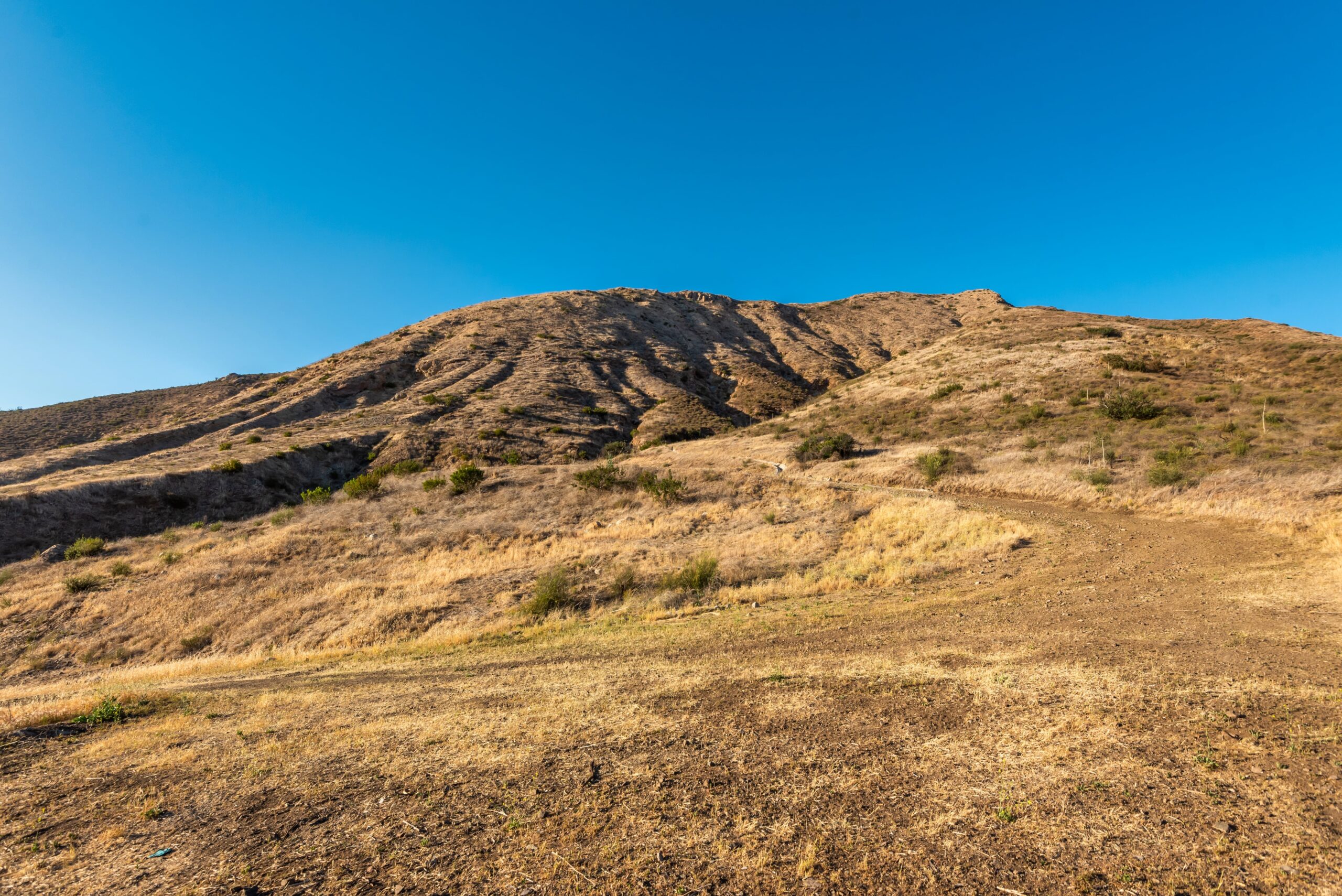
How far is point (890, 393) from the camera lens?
5219 centimetres

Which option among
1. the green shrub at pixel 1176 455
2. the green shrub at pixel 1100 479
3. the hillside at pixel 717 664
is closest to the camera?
the hillside at pixel 717 664

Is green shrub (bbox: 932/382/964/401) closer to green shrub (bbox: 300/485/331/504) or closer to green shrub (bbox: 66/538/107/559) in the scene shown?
green shrub (bbox: 300/485/331/504)

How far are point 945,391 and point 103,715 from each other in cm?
5173

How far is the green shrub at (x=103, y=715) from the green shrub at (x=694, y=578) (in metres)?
11.0

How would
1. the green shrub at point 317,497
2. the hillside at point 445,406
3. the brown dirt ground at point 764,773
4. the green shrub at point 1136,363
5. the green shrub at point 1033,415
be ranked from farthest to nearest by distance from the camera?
the green shrub at point 1136,363 < the green shrub at point 1033,415 < the hillside at point 445,406 < the green shrub at point 317,497 < the brown dirt ground at point 764,773

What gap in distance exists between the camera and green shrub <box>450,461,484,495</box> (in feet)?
102

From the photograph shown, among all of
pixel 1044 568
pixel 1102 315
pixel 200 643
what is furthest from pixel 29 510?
pixel 1102 315

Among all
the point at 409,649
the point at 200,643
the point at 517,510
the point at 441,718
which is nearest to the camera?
the point at 441,718

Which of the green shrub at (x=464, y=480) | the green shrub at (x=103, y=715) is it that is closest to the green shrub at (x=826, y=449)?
the green shrub at (x=464, y=480)

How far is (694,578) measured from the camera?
15.3 metres

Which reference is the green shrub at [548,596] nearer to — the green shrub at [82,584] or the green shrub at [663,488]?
the green shrub at [663,488]

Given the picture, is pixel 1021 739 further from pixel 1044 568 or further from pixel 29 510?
pixel 29 510

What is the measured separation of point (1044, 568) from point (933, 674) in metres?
8.71

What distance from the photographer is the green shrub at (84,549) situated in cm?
2364
